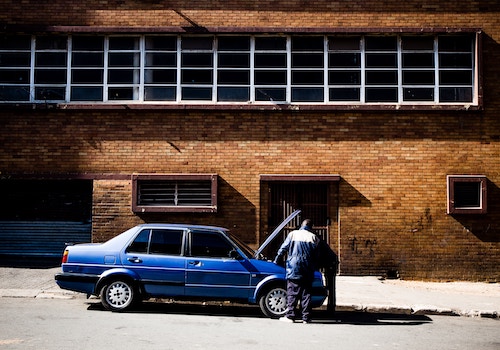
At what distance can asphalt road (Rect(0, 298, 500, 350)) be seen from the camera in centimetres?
745

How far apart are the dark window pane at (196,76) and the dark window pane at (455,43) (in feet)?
18.7

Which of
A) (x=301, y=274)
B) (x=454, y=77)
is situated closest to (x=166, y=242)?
(x=301, y=274)

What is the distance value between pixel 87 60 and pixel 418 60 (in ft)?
26.5

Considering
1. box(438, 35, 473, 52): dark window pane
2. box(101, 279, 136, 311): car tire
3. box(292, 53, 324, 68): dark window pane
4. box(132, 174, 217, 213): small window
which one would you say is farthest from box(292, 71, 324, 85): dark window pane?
box(101, 279, 136, 311): car tire

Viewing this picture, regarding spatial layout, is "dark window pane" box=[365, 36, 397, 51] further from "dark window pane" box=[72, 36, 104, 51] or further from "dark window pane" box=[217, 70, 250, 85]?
"dark window pane" box=[72, 36, 104, 51]

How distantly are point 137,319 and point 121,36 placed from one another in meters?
7.92

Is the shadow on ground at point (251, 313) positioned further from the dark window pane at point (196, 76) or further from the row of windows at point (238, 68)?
the dark window pane at point (196, 76)

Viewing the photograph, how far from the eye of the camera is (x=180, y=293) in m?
9.59

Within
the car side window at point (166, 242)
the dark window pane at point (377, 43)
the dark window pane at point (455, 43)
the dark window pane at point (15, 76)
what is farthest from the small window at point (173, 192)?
the dark window pane at point (455, 43)

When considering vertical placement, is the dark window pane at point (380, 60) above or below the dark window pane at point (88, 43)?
below

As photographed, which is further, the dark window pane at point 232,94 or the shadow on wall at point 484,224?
the dark window pane at point 232,94

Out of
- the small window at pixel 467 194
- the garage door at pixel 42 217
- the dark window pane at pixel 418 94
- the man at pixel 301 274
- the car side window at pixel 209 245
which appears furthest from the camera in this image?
the dark window pane at pixel 418 94

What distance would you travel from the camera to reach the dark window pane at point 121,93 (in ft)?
47.0

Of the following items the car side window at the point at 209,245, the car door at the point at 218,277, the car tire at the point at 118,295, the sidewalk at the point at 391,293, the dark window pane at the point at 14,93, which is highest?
the dark window pane at the point at 14,93
